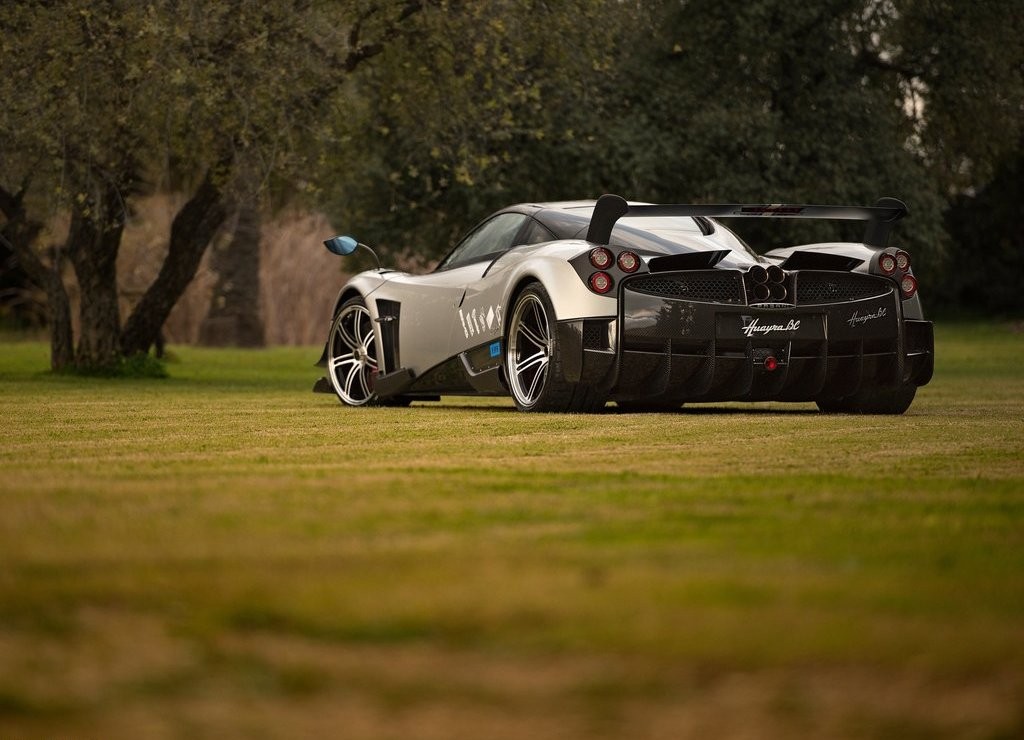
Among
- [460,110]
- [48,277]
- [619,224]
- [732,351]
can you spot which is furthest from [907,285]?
[48,277]

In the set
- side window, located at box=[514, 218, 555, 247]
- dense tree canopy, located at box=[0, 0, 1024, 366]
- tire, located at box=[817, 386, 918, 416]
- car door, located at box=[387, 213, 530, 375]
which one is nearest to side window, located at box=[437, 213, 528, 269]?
car door, located at box=[387, 213, 530, 375]

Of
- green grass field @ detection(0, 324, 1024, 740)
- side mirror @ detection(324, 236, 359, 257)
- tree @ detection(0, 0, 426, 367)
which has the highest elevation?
tree @ detection(0, 0, 426, 367)

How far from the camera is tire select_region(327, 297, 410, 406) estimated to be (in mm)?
12250

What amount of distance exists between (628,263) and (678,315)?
0.40 meters

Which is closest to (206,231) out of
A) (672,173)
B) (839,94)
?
(672,173)

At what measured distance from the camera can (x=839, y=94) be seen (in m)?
21.0

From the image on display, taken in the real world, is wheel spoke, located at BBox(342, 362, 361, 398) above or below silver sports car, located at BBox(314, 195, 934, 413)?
below

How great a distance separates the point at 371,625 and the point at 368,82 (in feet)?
51.5

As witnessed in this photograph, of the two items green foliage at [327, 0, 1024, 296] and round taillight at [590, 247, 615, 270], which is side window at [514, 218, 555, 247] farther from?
green foliage at [327, 0, 1024, 296]

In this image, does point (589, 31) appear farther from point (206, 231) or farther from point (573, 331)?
point (573, 331)

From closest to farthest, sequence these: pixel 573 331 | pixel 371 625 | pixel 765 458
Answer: pixel 371 625
pixel 765 458
pixel 573 331

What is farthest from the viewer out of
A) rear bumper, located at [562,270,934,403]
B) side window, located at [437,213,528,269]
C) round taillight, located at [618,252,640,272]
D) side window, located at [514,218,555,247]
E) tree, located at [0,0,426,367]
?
tree, located at [0,0,426,367]

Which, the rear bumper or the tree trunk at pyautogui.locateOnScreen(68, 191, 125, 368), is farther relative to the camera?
the tree trunk at pyautogui.locateOnScreen(68, 191, 125, 368)

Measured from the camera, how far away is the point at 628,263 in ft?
31.7
